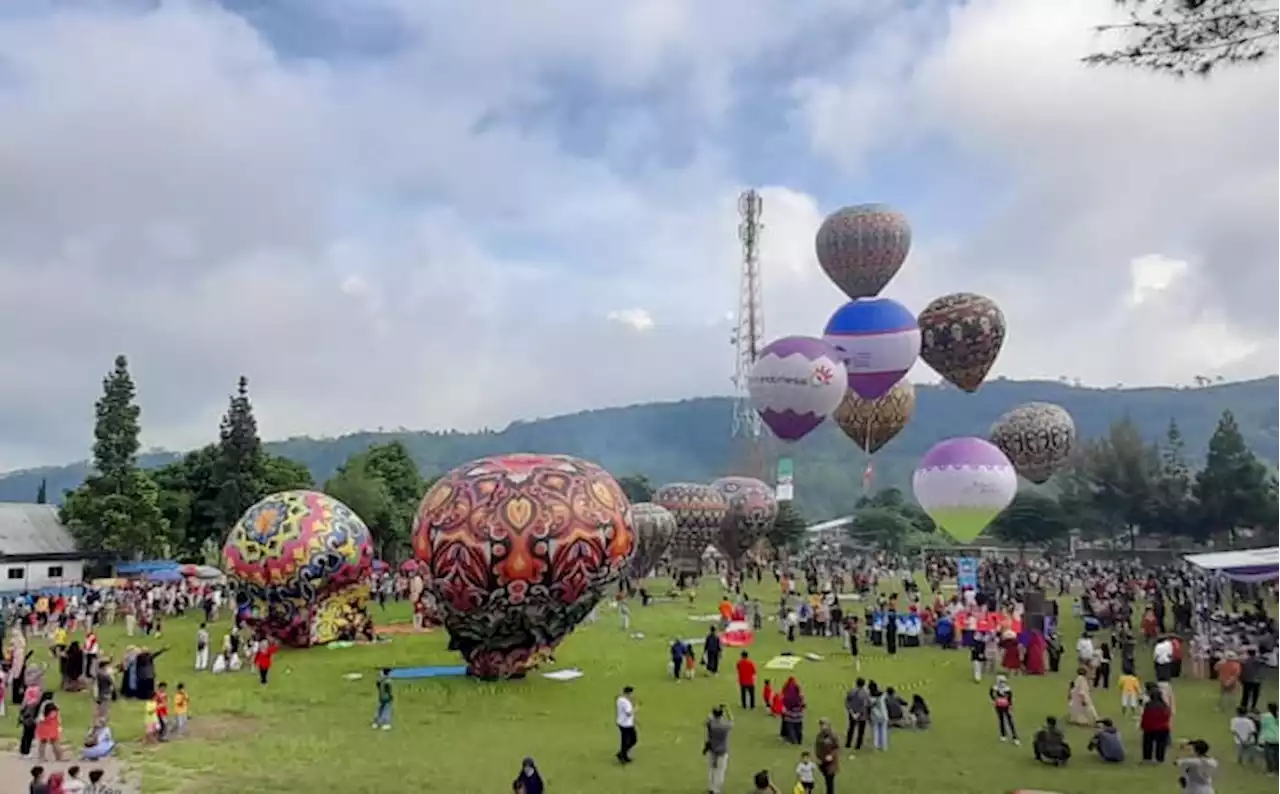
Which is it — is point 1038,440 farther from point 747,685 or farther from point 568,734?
point 568,734

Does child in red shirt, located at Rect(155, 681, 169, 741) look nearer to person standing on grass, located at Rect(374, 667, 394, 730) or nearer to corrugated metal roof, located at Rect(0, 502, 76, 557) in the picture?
person standing on grass, located at Rect(374, 667, 394, 730)

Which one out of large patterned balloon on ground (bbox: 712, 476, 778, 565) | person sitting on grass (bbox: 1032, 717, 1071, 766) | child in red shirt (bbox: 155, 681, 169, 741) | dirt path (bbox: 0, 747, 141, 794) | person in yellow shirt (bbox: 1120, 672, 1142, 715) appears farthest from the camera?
large patterned balloon on ground (bbox: 712, 476, 778, 565)

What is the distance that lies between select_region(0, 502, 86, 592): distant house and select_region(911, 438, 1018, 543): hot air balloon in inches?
1603

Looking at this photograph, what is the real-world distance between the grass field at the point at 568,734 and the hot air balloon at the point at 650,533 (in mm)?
26553

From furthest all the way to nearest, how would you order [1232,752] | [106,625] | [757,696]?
[106,625]
[757,696]
[1232,752]

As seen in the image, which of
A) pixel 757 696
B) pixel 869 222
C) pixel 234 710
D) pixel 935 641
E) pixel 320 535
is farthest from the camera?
pixel 869 222

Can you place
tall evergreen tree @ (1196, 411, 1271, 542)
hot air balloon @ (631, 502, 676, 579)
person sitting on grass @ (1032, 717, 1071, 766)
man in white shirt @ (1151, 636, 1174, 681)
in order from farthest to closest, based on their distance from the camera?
tall evergreen tree @ (1196, 411, 1271, 542)
hot air balloon @ (631, 502, 676, 579)
man in white shirt @ (1151, 636, 1174, 681)
person sitting on grass @ (1032, 717, 1071, 766)

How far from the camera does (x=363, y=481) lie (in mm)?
66000

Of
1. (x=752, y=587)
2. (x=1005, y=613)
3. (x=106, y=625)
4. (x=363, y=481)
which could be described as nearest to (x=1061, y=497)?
(x=752, y=587)

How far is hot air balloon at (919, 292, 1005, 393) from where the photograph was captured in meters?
48.5

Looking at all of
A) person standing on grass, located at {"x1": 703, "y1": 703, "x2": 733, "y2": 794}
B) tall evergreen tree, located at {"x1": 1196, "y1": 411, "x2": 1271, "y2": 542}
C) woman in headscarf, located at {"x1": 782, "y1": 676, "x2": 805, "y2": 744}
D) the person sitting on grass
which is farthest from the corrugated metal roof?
tall evergreen tree, located at {"x1": 1196, "y1": 411, "x2": 1271, "y2": 542}

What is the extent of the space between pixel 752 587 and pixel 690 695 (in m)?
31.9

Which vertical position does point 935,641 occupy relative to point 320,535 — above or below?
below

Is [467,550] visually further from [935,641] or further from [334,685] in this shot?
[935,641]
